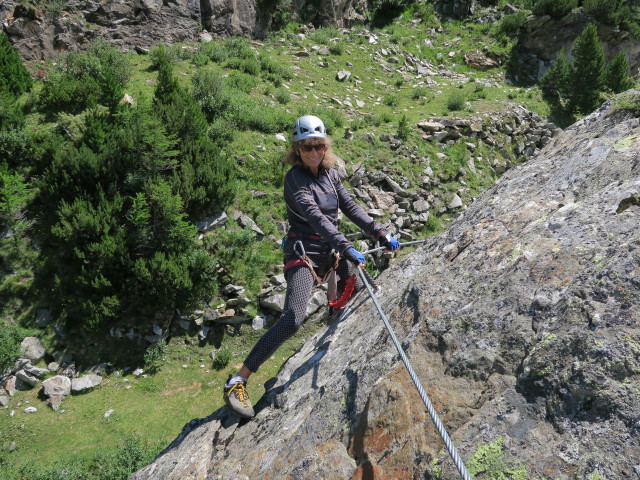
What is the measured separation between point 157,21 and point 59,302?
17.4m

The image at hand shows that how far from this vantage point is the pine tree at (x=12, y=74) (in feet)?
42.2

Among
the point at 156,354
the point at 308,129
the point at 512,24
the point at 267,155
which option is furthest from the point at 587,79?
the point at 156,354

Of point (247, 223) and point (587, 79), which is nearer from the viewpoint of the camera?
point (247, 223)

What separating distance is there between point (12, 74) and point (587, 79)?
87.3ft

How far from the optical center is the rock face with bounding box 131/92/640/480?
1896 millimetres

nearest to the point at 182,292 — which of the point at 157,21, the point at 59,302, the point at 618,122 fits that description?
the point at 59,302

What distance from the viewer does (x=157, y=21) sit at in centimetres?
2016

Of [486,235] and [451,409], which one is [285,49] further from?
[451,409]

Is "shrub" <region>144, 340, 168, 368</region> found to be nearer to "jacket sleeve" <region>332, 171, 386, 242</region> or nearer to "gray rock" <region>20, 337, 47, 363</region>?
"gray rock" <region>20, 337, 47, 363</region>

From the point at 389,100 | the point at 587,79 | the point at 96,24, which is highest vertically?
the point at 587,79

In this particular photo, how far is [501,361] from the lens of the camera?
2371mm

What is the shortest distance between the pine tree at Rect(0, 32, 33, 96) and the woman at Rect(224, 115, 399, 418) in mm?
13434

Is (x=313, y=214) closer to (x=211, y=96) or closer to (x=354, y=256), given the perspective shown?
(x=354, y=256)

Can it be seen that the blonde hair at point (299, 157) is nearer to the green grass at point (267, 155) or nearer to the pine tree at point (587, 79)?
the green grass at point (267, 155)
